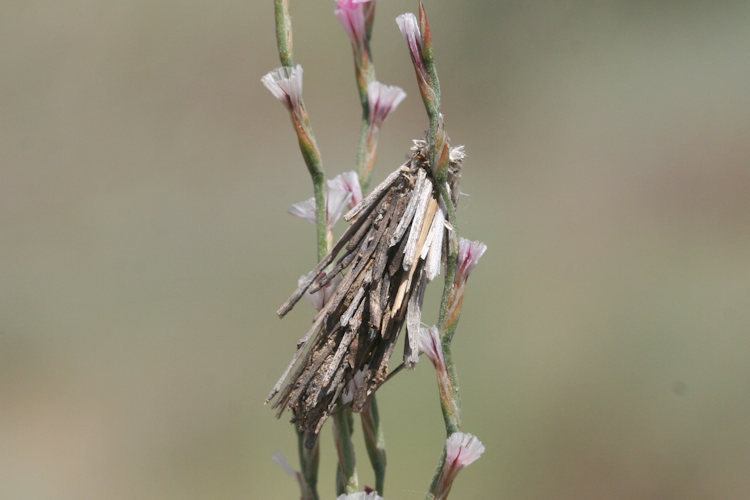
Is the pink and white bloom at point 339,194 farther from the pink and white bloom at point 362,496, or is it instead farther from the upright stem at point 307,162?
the pink and white bloom at point 362,496

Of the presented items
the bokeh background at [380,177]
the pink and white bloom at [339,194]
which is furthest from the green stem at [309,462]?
the bokeh background at [380,177]

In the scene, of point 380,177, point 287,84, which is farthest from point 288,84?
point 380,177

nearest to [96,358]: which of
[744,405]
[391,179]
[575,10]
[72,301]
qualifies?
[72,301]

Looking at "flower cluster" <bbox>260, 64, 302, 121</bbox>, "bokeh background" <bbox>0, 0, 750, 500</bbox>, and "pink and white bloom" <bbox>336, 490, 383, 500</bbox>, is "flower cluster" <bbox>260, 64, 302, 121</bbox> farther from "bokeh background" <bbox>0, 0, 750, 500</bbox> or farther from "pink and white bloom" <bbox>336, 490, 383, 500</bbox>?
"bokeh background" <bbox>0, 0, 750, 500</bbox>

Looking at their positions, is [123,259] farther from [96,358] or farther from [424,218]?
[424,218]

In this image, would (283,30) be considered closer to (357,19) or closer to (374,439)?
(357,19)
